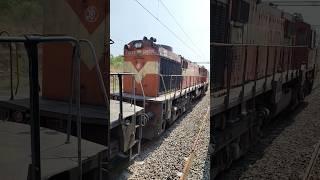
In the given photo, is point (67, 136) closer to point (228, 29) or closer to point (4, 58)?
point (4, 58)

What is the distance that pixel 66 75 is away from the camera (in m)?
1.25

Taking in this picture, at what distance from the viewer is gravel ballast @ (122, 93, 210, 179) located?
4.64ft

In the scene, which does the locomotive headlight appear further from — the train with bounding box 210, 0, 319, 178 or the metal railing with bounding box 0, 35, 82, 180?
the train with bounding box 210, 0, 319, 178

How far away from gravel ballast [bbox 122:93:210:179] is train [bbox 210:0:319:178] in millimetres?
73

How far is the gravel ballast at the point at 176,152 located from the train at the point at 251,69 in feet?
0.24

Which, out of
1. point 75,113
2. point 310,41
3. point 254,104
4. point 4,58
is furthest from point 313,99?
point 4,58

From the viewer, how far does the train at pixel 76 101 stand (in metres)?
1.16

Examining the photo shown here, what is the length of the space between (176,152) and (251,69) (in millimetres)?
819

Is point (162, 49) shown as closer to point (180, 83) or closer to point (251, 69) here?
point (180, 83)

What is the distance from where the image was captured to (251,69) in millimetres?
2145

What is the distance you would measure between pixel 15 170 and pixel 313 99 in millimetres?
2253

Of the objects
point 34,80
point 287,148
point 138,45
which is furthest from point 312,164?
point 34,80

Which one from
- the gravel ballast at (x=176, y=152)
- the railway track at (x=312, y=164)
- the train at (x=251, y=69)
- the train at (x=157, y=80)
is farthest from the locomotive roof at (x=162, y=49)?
the railway track at (x=312, y=164)

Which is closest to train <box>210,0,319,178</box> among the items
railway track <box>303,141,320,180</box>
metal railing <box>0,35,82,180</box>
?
railway track <box>303,141,320,180</box>
